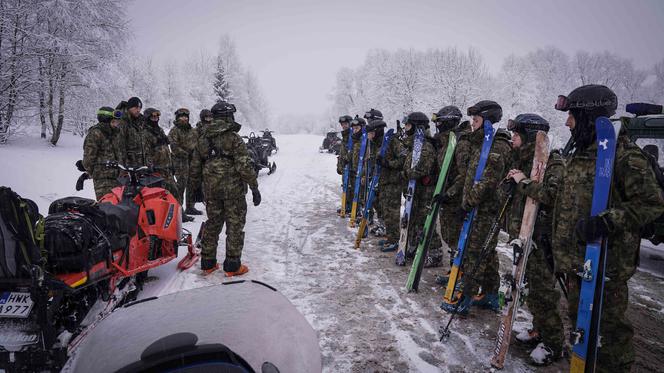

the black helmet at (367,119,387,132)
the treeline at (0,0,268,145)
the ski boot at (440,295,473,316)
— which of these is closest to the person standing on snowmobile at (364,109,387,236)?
the black helmet at (367,119,387,132)

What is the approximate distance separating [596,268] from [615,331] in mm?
514

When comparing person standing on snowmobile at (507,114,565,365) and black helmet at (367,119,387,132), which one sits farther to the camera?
black helmet at (367,119,387,132)

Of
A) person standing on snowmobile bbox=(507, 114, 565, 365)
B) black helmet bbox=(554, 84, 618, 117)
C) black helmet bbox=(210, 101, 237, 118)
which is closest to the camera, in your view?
black helmet bbox=(554, 84, 618, 117)

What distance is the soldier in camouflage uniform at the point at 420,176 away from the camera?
16.2 feet

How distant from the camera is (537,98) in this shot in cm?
3278

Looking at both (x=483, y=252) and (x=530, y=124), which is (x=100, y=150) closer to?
(x=483, y=252)

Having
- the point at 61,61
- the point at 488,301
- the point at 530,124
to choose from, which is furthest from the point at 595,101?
the point at 61,61

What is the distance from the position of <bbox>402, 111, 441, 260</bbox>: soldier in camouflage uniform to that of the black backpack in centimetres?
437

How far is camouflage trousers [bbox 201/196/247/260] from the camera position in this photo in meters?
4.47

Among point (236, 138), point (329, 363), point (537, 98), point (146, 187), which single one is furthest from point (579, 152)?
point (537, 98)

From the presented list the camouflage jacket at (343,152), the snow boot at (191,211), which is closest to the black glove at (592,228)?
the camouflage jacket at (343,152)

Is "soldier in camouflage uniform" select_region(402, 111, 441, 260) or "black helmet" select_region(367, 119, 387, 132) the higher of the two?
"black helmet" select_region(367, 119, 387, 132)

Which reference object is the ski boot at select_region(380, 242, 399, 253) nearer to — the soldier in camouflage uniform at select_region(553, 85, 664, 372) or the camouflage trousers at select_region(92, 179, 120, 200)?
the soldier in camouflage uniform at select_region(553, 85, 664, 372)

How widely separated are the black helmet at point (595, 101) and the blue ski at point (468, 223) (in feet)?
3.62
